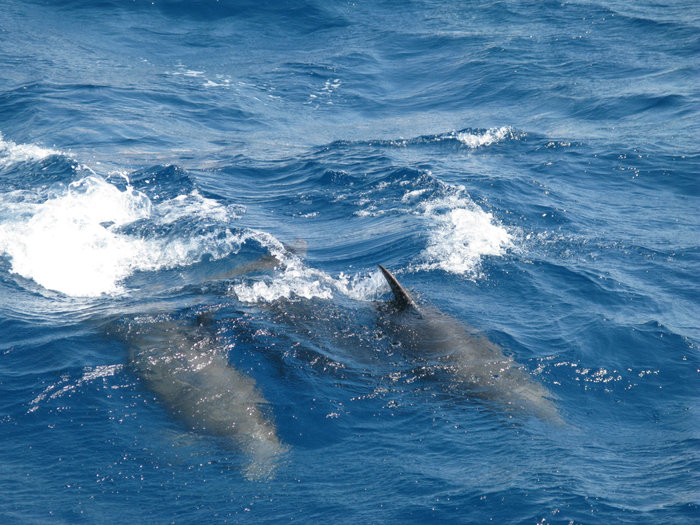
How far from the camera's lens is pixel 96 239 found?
647 inches

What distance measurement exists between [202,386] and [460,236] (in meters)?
7.67

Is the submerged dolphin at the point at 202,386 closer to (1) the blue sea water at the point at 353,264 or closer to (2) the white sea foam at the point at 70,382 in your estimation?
(1) the blue sea water at the point at 353,264

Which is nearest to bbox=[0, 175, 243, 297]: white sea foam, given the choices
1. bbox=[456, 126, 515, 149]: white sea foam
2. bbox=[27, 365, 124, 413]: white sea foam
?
bbox=[27, 365, 124, 413]: white sea foam

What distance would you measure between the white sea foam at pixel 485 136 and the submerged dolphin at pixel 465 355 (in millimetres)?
10702

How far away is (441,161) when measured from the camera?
2141cm

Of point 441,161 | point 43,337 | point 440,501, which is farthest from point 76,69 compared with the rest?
point 440,501

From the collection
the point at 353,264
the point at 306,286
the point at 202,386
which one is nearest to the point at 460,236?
the point at 353,264

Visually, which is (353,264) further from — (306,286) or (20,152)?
(20,152)

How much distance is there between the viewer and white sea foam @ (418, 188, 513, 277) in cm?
1527

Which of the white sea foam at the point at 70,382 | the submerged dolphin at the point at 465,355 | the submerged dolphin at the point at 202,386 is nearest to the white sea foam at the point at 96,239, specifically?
the submerged dolphin at the point at 202,386

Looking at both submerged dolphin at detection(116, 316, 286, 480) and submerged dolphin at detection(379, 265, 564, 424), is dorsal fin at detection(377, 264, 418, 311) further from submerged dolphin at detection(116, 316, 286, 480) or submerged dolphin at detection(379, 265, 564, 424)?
submerged dolphin at detection(116, 316, 286, 480)

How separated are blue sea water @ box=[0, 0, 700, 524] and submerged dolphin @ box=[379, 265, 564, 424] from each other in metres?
0.20

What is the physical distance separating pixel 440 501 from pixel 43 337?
7.66 meters

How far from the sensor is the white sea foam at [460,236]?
1527cm
